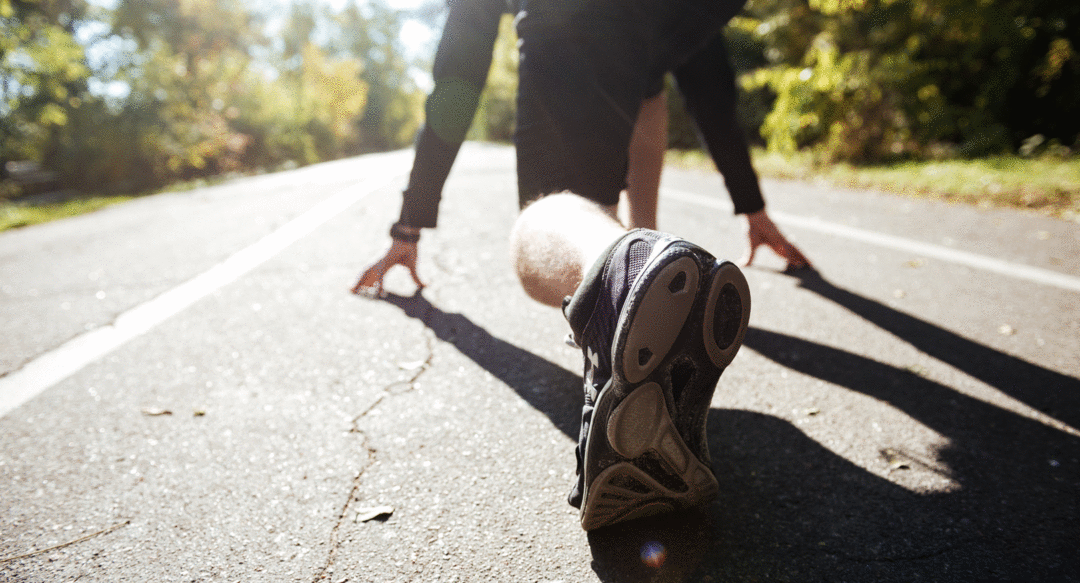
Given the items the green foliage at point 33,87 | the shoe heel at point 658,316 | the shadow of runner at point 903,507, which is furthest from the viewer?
the green foliage at point 33,87

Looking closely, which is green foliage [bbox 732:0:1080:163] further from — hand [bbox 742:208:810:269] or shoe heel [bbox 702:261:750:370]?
shoe heel [bbox 702:261:750:370]

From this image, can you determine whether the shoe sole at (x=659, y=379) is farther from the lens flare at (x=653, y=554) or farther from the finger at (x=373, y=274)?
the finger at (x=373, y=274)

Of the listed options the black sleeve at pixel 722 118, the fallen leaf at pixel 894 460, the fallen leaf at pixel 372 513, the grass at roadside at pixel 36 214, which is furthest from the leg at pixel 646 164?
the grass at roadside at pixel 36 214

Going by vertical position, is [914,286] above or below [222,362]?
above

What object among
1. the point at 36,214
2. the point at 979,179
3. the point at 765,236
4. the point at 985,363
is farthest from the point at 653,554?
the point at 36,214

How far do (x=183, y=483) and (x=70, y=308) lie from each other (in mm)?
1972

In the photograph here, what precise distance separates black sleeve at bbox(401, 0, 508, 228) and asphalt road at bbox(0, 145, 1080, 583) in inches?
19.9

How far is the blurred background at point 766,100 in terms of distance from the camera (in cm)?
649

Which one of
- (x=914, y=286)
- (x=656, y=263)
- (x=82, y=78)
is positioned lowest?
(x=914, y=286)

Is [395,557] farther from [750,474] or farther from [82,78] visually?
[82,78]

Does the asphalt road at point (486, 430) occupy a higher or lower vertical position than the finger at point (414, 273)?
lower

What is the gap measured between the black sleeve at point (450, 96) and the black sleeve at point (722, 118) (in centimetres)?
94

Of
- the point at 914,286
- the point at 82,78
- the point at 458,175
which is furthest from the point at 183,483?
the point at 82,78

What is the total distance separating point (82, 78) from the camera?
1338cm
